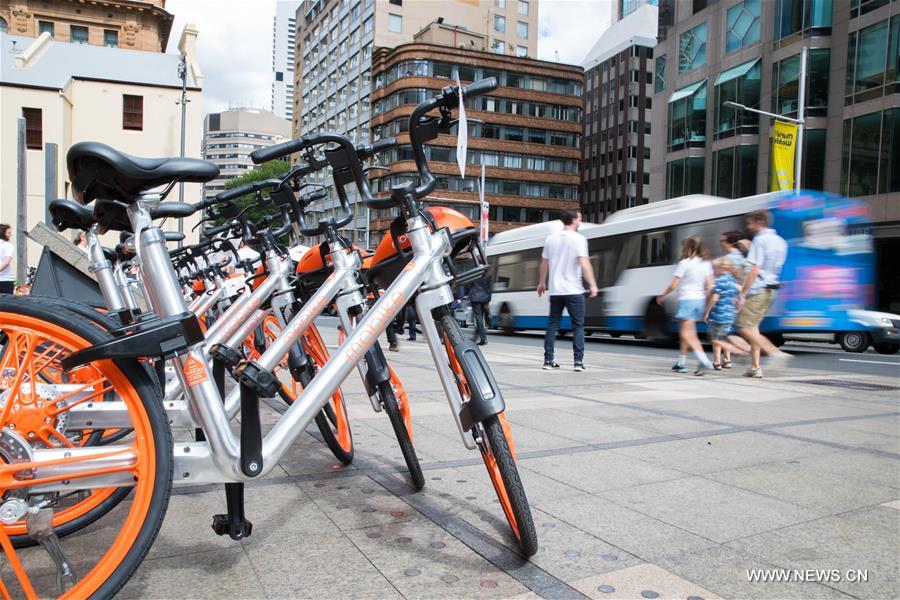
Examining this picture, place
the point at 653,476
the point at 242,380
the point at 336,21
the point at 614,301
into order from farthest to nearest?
1. the point at 336,21
2. the point at 614,301
3. the point at 653,476
4. the point at 242,380

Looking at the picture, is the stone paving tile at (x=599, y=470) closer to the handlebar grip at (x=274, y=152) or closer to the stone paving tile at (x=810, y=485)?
the stone paving tile at (x=810, y=485)

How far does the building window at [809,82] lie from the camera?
1217 inches

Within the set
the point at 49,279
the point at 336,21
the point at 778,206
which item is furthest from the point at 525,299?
the point at 336,21

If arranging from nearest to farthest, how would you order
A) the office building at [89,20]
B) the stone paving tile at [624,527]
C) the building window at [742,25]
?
the stone paving tile at [624,527] → the building window at [742,25] → the office building at [89,20]

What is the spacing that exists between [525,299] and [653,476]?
17.7 m

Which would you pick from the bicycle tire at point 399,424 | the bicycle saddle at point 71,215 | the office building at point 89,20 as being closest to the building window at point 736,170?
the bicycle tire at point 399,424

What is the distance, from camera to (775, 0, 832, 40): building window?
3067 centimetres

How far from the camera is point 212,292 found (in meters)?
5.72

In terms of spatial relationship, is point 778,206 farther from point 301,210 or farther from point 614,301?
point 301,210

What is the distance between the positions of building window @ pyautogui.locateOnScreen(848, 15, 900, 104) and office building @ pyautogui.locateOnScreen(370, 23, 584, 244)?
40189 mm

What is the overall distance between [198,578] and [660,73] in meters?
46.2

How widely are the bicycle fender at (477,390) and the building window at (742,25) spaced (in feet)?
123

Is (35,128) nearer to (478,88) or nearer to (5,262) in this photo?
(5,262)

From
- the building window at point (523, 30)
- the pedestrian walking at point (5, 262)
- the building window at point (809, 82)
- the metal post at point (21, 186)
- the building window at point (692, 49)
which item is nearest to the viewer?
the metal post at point (21, 186)
